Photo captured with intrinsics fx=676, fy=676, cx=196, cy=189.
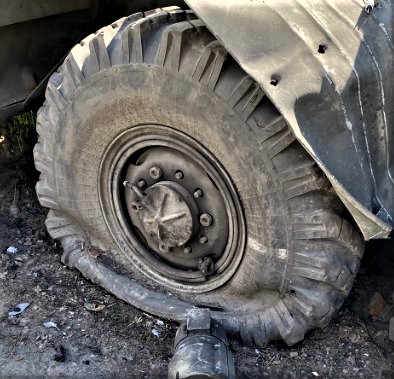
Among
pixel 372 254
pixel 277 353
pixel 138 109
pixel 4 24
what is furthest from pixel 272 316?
pixel 4 24

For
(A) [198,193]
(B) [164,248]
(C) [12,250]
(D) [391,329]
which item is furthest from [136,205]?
(D) [391,329]

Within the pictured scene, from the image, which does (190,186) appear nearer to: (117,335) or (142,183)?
(142,183)

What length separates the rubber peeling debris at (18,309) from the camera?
2.96 metres

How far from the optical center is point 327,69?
7.18 feet

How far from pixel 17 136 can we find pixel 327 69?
2511 mm

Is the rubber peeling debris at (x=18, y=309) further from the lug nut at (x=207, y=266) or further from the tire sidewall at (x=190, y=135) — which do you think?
the lug nut at (x=207, y=266)

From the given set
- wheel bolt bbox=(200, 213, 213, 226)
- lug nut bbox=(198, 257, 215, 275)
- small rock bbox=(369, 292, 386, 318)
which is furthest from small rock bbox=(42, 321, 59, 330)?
small rock bbox=(369, 292, 386, 318)

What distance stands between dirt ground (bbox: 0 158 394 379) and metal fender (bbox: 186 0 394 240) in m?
0.70

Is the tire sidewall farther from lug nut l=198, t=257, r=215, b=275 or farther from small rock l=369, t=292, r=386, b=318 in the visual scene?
small rock l=369, t=292, r=386, b=318

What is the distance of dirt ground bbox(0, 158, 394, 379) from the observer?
8.75 ft

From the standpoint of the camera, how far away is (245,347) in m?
2.73

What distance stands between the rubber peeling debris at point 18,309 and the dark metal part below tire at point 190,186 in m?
0.31

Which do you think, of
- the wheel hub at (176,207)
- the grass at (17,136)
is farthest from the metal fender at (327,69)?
the grass at (17,136)

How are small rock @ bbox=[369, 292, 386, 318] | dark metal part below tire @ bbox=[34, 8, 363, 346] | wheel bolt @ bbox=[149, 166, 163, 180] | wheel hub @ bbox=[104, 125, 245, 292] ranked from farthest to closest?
small rock @ bbox=[369, 292, 386, 318]
wheel bolt @ bbox=[149, 166, 163, 180]
wheel hub @ bbox=[104, 125, 245, 292]
dark metal part below tire @ bbox=[34, 8, 363, 346]
